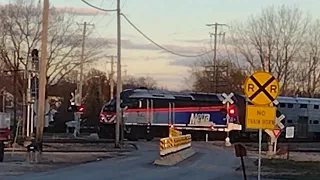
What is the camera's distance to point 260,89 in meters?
21.8

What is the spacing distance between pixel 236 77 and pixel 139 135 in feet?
98.6

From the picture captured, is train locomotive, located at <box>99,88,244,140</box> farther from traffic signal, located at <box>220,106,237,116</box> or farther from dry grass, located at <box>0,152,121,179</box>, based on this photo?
dry grass, located at <box>0,152,121,179</box>

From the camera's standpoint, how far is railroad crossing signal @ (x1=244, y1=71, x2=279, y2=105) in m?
21.8

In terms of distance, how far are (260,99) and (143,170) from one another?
13719 mm

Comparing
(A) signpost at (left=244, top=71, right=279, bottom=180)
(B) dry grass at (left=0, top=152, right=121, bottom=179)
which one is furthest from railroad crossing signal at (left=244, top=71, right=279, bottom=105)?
(B) dry grass at (left=0, top=152, right=121, bottom=179)

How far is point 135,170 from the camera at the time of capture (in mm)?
34625

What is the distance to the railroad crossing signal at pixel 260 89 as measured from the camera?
71.7ft

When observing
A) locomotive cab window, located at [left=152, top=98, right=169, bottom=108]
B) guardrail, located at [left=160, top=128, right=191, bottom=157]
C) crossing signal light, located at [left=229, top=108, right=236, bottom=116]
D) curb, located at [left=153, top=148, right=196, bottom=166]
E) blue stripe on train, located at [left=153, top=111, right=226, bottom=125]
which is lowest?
curb, located at [left=153, top=148, right=196, bottom=166]

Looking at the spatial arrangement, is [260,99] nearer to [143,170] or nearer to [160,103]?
[143,170]

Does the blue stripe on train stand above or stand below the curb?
above

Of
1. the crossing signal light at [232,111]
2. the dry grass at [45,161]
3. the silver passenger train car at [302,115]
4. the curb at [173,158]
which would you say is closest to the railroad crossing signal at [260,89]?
the dry grass at [45,161]

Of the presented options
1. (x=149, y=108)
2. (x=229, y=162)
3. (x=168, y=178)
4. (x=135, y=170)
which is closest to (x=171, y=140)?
(x=229, y=162)

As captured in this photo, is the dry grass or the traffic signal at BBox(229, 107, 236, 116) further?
the traffic signal at BBox(229, 107, 236, 116)

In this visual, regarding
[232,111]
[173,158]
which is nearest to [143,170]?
[173,158]
